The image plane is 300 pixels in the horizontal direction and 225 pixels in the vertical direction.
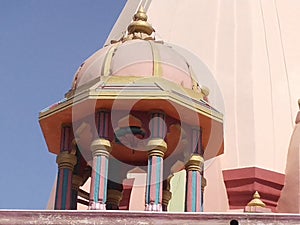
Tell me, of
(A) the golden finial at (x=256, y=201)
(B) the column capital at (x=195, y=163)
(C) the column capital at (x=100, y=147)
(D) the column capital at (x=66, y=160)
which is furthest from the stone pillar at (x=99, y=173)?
(A) the golden finial at (x=256, y=201)

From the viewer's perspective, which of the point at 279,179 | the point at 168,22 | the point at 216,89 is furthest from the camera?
the point at 168,22

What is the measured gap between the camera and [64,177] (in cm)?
1313

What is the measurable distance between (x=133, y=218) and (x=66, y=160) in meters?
2.24

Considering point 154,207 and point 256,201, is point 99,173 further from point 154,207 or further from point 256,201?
point 256,201

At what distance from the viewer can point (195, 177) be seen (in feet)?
42.9

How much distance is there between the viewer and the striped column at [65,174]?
13109 millimetres

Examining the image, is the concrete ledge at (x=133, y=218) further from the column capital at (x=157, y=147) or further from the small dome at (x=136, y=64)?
the small dome at (x=136, y=64)

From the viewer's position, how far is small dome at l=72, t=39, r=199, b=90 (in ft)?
43.4

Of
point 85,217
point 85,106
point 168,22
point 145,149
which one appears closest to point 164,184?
point 145,149

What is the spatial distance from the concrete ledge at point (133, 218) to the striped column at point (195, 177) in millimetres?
1860

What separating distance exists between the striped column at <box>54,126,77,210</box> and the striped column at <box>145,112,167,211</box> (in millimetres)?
988

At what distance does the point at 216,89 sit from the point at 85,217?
594 cm

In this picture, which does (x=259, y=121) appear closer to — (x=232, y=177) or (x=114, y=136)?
(x=232, y=177)

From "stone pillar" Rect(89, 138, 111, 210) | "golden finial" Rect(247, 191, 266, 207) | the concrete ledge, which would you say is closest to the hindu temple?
"stone pillar" Rect(89, 138, 111, 210)
